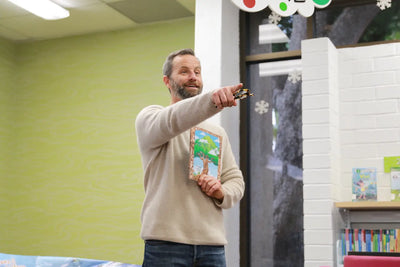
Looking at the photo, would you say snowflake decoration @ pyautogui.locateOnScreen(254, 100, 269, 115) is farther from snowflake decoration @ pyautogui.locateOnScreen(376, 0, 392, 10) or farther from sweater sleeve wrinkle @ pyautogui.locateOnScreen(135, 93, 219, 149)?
sweater sleeve wrinkle @ pyautogui.locateOnScreen(135, 93, 219, 149)

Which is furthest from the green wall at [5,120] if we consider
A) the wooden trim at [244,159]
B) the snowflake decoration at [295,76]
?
the snowflake decoration at [295,76]

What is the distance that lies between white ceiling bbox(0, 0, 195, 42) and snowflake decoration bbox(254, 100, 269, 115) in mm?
1061

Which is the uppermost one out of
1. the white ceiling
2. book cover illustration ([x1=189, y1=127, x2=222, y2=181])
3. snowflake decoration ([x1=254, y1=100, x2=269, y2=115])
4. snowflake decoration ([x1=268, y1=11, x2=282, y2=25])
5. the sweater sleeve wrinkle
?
the white ceiling

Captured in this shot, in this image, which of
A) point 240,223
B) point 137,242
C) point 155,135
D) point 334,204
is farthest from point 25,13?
point 155,135

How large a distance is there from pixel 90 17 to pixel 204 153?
354 cm

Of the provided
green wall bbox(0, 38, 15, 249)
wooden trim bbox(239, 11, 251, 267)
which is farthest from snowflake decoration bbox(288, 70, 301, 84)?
green wall bbox(0, 38, 15, 249)

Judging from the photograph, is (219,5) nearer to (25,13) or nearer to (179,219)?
(25,13)

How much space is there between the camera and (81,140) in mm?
5445

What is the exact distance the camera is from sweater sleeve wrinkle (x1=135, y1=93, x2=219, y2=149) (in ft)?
5.32

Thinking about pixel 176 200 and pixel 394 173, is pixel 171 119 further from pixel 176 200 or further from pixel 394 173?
pixel 394 173

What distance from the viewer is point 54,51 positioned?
574 centimetres

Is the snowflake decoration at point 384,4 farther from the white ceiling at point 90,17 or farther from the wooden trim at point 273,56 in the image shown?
the white ceiling at point 90,17

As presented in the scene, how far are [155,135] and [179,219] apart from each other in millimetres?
283

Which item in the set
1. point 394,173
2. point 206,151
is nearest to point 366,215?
point 394,173
